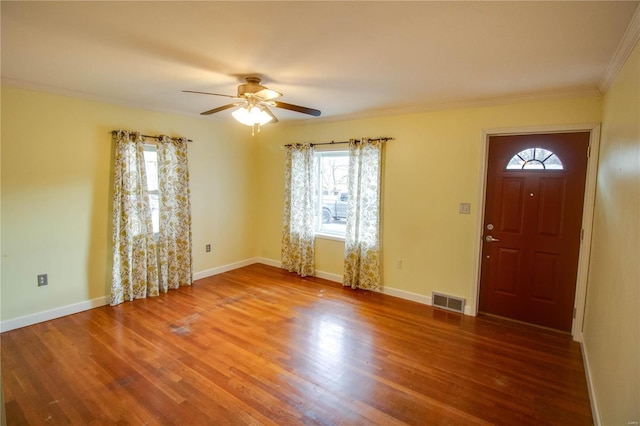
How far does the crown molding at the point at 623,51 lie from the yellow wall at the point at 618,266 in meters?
0.07

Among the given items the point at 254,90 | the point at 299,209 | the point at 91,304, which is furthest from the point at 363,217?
the point at 91,304

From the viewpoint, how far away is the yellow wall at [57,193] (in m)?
3.08

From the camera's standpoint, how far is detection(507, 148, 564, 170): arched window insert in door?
3.20 m

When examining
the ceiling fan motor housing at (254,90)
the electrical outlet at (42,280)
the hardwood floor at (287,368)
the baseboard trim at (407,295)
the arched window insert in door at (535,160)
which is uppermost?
the ceiling fan motor housing at (254,90)

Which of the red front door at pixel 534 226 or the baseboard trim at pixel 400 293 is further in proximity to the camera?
the baseboard trim at pixel 400 293

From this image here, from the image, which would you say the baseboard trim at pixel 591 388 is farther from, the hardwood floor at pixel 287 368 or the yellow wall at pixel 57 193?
the yellow wall at pixel 57 193

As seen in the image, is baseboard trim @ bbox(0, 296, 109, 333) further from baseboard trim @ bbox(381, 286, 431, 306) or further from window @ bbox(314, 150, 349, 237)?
baseboard trim @ bbox(381, 286, 431, 306)

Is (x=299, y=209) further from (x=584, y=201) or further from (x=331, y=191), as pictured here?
(x=584, y=201)

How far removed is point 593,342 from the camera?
8.04ft

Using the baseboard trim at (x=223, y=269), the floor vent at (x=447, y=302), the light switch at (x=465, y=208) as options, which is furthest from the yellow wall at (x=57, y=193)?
the floor vent at (x=447, y=302)

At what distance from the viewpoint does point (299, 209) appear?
199 inches

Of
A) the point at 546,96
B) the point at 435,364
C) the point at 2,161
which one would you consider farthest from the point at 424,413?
the point at 2,161

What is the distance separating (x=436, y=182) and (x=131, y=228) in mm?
3740

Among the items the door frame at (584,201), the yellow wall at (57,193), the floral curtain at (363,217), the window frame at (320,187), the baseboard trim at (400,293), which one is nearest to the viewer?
the door frame at (584,201)
